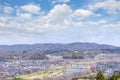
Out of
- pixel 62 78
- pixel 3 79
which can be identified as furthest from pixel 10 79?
pixel 62 78

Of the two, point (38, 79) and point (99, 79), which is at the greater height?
point (99, 79)

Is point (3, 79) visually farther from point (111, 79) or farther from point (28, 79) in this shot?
point (111, 79)

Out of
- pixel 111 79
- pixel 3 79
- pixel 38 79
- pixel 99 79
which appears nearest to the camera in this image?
pixel 99 79

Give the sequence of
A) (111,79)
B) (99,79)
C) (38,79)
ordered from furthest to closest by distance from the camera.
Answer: (38,79) → (111,79) → (99,79)

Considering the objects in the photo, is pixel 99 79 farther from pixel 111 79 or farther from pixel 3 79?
pixel 3 79

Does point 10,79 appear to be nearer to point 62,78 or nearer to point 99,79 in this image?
point 62,78

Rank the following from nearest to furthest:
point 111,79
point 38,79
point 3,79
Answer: point 111,79, point 38,79, point 3,79

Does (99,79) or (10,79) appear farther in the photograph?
(10,79)

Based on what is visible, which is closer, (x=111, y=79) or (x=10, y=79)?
(x=111, y=79)

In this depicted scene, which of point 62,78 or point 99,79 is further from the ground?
point 99,79
